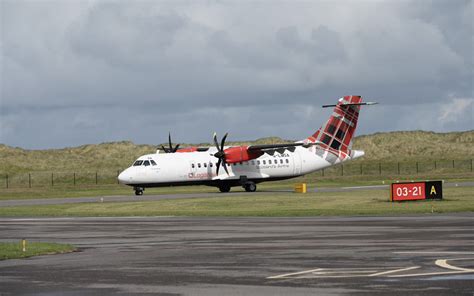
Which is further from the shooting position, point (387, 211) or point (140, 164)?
point (140, 164)

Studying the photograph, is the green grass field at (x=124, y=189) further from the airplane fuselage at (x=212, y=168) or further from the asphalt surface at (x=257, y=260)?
the asphalt surface at (x=257, y=260)

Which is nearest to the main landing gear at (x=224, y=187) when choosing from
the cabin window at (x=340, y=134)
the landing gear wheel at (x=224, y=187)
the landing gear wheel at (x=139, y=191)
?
the landing gear wheel at (x=224, y=187)

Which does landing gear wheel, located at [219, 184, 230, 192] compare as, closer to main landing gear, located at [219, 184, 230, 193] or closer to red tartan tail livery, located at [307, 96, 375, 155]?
main landing gear, located at [219, 184, 230, 193]

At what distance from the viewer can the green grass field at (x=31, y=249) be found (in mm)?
26891

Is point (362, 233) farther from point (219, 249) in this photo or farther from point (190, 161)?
point (190, 161)

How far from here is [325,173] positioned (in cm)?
13650

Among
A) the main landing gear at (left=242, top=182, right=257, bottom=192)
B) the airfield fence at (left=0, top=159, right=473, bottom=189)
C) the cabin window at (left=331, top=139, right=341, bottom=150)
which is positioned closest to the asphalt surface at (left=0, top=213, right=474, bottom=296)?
the main landing gear at (left=242, top=182, right=257, bottom=192)

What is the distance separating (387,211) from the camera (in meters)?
48.8

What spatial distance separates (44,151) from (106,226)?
150351mm

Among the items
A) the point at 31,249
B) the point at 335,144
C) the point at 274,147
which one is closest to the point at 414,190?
the point at 274,147

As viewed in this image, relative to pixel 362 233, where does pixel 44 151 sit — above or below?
above

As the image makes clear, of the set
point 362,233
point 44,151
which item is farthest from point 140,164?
point 44,151

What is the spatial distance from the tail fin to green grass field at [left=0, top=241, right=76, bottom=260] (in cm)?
5476

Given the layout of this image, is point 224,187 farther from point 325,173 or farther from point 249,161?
point 325,173
